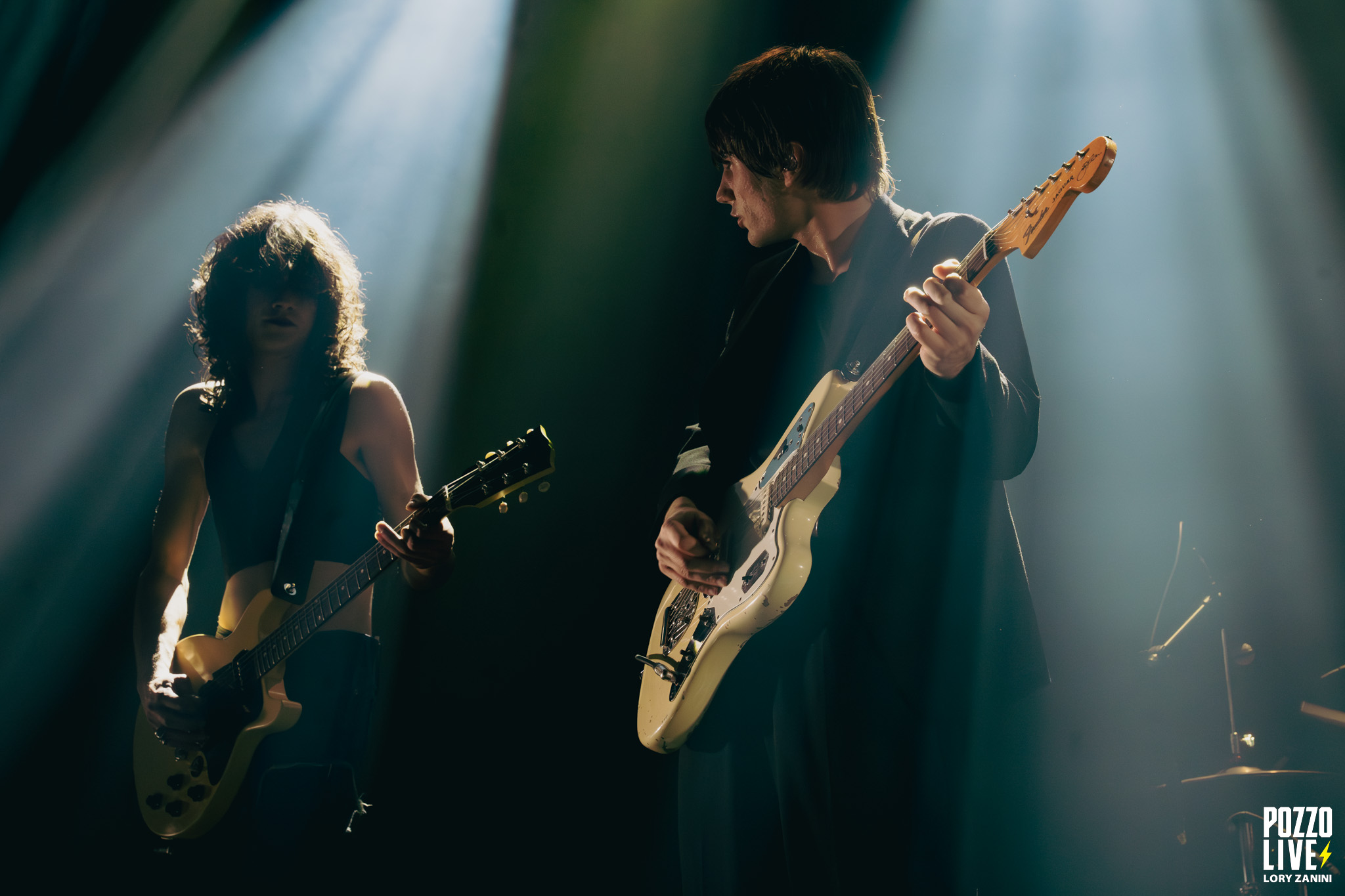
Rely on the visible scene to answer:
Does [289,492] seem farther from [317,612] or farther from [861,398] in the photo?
[861,398]

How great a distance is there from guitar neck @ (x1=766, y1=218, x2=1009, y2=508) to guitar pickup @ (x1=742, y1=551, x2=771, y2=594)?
0.12 m

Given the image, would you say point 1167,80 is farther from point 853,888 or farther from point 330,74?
point 330,74

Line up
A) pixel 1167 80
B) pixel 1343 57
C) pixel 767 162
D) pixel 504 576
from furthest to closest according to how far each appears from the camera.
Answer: pixel 504 576 < pixel 1167 80 < pixel 1343 57 < pixel 767 162

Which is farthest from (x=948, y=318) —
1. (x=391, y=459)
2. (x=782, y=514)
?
(x=391, y=459)

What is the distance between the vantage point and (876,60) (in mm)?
2465

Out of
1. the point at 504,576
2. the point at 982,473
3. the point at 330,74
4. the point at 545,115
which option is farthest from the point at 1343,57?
the point at 330,74

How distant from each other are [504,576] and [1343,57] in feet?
10.1

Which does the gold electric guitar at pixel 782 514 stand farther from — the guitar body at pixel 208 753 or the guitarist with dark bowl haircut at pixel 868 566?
the guitar body at pixel 208 753

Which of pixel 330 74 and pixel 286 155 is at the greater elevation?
pixel 330 74

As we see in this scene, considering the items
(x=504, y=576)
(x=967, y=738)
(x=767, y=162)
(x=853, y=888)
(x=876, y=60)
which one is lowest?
(x=853, y=888)

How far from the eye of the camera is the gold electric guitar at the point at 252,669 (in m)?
1.72

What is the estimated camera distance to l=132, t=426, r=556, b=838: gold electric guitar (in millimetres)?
1720

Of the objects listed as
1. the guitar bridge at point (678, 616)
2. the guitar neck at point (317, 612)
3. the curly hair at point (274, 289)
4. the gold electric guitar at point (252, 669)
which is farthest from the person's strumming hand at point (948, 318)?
the curly hair at point (274, 289)

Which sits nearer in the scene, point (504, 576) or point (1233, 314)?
point (1233, 314)
